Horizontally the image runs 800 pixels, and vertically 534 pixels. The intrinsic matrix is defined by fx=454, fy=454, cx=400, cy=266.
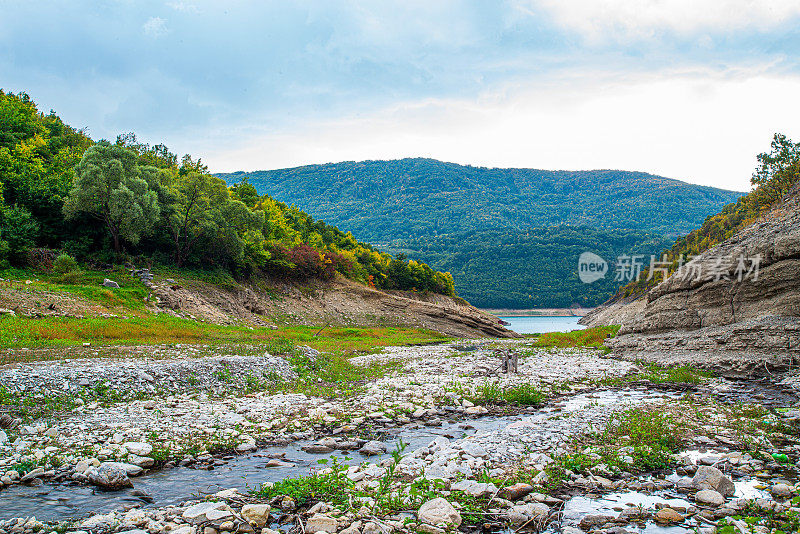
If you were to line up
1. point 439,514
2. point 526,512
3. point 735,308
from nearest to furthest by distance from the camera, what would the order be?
point 439,514
point 526,512
point 735,308

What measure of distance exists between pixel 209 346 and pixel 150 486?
14718 mm

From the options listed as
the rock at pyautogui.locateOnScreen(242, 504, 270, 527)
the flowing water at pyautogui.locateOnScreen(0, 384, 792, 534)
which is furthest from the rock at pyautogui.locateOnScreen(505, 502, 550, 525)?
the rock at pyautogui.locateOnScreen(242, 504, 270, 527)

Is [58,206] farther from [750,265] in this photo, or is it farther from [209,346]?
[750,265]

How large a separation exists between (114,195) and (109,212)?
1.92 meters

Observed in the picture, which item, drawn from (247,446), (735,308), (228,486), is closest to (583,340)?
(735,308)

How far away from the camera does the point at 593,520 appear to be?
231 inches

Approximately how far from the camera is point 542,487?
687cm

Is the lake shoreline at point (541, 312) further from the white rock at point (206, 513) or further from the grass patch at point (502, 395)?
the white rock at point (206, 513)

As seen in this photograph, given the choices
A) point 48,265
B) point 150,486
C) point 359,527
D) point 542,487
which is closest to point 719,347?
point 542,487

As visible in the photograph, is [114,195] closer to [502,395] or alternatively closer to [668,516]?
[502,395]

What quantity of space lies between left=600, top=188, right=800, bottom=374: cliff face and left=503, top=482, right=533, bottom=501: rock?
15079 mm

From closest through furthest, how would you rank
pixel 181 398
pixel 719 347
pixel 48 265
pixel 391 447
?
pixel 391 447 → pixel 181 398 → pixel 719 347 → pixel 48 265

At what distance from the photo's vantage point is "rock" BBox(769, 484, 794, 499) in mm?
6422
